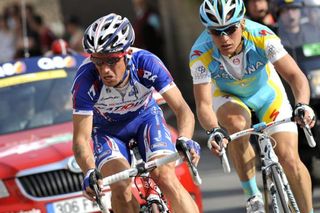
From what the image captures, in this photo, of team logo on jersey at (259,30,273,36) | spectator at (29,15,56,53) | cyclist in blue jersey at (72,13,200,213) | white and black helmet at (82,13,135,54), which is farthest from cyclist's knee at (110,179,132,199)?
spectator at (29,15,56,53)

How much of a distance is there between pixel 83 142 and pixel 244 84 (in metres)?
1.69

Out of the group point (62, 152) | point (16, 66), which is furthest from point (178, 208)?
point (16, 66)

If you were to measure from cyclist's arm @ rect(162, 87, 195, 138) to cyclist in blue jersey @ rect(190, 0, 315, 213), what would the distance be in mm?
201

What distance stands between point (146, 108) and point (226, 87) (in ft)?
2.87

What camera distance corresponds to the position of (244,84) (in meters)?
9.99

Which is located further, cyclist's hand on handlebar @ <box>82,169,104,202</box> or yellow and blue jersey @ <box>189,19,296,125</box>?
yellow and blue jersey @ <box>189,19,296,125</box>

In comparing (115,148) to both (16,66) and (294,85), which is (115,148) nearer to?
(294,85)

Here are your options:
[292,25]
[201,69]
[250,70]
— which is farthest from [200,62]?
[292,25]

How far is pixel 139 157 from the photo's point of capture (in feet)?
30.9

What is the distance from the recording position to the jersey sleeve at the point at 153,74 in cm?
899

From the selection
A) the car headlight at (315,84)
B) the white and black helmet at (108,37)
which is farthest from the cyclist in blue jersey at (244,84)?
the car headlight at (315,84)

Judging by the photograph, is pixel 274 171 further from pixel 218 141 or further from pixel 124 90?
pixel 124 90

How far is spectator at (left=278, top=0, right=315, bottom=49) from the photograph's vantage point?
1291 centimetres

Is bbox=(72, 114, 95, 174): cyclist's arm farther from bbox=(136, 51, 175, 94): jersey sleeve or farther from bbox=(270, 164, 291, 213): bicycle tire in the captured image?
bbox=(270, 164, 291, 213): bicycle tire
